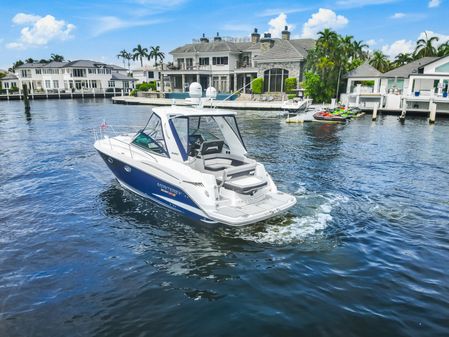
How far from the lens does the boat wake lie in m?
8.83

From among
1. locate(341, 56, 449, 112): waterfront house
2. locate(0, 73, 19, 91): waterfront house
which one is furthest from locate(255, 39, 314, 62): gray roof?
locate(0, 73, 19, 91): waterfront house

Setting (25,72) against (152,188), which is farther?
(25,72)

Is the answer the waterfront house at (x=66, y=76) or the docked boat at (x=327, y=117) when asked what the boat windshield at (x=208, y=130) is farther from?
the waterfront house at (x=66, y=76)

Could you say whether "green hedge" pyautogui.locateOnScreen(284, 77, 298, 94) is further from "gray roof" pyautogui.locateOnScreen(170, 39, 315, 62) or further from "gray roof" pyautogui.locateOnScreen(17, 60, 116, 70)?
"gray roof" pyautogui.locateOnScreen(17, 60, 116, 70)

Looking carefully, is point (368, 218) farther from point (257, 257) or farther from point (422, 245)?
point (257, 257)

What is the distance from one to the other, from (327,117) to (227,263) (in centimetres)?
3041

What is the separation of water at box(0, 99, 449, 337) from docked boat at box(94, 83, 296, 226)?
68 centimetres

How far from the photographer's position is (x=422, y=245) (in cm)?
872

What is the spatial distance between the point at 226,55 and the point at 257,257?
59.8 metres

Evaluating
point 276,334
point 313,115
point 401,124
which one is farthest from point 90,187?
point 401,124

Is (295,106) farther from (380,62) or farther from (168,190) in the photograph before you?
(380,62)

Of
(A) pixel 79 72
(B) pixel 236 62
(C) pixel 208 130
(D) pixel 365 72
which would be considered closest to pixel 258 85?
(B) pixel 236 62

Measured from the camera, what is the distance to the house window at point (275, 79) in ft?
185

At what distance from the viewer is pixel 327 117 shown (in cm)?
3534
